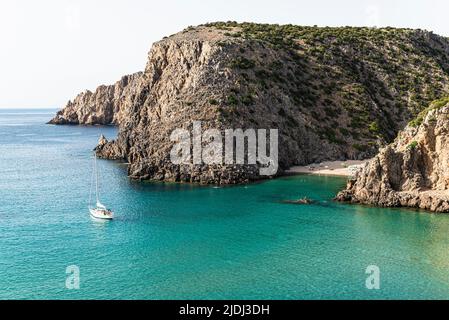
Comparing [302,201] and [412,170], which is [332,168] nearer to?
[412,170]

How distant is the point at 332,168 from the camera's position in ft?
364

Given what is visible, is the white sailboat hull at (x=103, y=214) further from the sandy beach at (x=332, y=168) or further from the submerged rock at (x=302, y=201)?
the sandy beach at (x=332, y=168)

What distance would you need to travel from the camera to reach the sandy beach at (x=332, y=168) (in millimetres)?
106312

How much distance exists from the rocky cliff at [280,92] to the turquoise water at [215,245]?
18807 mm

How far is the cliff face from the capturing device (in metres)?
77.5

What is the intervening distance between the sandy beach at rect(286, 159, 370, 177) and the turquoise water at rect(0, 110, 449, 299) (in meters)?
9.64

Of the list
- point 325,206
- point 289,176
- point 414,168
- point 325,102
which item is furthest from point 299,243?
point 325,102

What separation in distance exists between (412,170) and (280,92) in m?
52.0

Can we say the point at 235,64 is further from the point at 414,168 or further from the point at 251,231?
the point at 251,231

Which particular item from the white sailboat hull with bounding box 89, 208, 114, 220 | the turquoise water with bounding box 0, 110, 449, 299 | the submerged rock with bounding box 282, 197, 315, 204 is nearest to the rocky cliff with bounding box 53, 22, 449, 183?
the turquoise water with bounding box 0, 110, 449, 299

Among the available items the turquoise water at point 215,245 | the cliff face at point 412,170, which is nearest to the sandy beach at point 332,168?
the turquoise water at point 215,245

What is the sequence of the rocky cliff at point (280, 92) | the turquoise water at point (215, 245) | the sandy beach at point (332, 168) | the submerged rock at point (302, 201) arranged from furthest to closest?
the rocky cliff at point (280, 92) → the sandy beach at point (332, 168) → the submerged rock at point (302, 201) → the turquoise water at point (215, 245)

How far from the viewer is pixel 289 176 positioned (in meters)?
106

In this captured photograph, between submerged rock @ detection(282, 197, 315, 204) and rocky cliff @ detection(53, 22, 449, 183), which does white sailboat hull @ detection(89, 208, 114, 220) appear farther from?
rocky cliff @ detection(53, 22, 449, 183)
